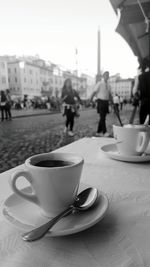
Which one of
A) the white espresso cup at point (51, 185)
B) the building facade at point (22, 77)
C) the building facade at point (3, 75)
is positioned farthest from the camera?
the building facade at point (22, 77)

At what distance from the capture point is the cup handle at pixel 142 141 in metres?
0.76

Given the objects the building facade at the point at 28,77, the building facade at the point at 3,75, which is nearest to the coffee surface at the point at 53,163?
the building facade at the point at 28,77

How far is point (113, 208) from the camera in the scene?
0.49 meters

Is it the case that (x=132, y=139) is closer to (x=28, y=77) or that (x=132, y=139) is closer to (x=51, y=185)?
(x=51, y=185)

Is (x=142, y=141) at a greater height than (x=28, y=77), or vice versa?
(x=28, y=77)

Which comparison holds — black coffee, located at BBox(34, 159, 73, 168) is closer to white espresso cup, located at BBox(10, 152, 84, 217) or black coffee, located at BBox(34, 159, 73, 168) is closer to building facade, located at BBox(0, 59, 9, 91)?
white espresso cup, located at BBox(10, 152, 84, 217)

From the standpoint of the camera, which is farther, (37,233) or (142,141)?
(142,141)

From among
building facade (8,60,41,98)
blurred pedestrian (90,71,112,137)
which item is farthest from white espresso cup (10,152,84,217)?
building facade (8,60,41,98)

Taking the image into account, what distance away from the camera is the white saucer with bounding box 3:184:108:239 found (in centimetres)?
37

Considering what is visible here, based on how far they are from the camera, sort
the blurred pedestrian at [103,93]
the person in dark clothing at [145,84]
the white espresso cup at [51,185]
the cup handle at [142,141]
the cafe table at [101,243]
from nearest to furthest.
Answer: the cafe table at [101,243]
the white espresso cup at [51,185]
the cup handle at [142,141]
the person in dark clothing at [145,84]
the blurred pedestrian at [103,93]

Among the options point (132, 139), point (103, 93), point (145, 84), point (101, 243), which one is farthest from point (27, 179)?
point (103, 93)

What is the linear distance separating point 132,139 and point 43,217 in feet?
1.57

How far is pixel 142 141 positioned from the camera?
777 millimetres

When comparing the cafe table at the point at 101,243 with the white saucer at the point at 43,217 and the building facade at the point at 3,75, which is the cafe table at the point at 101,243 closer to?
the white saucer at the point at 43,217
